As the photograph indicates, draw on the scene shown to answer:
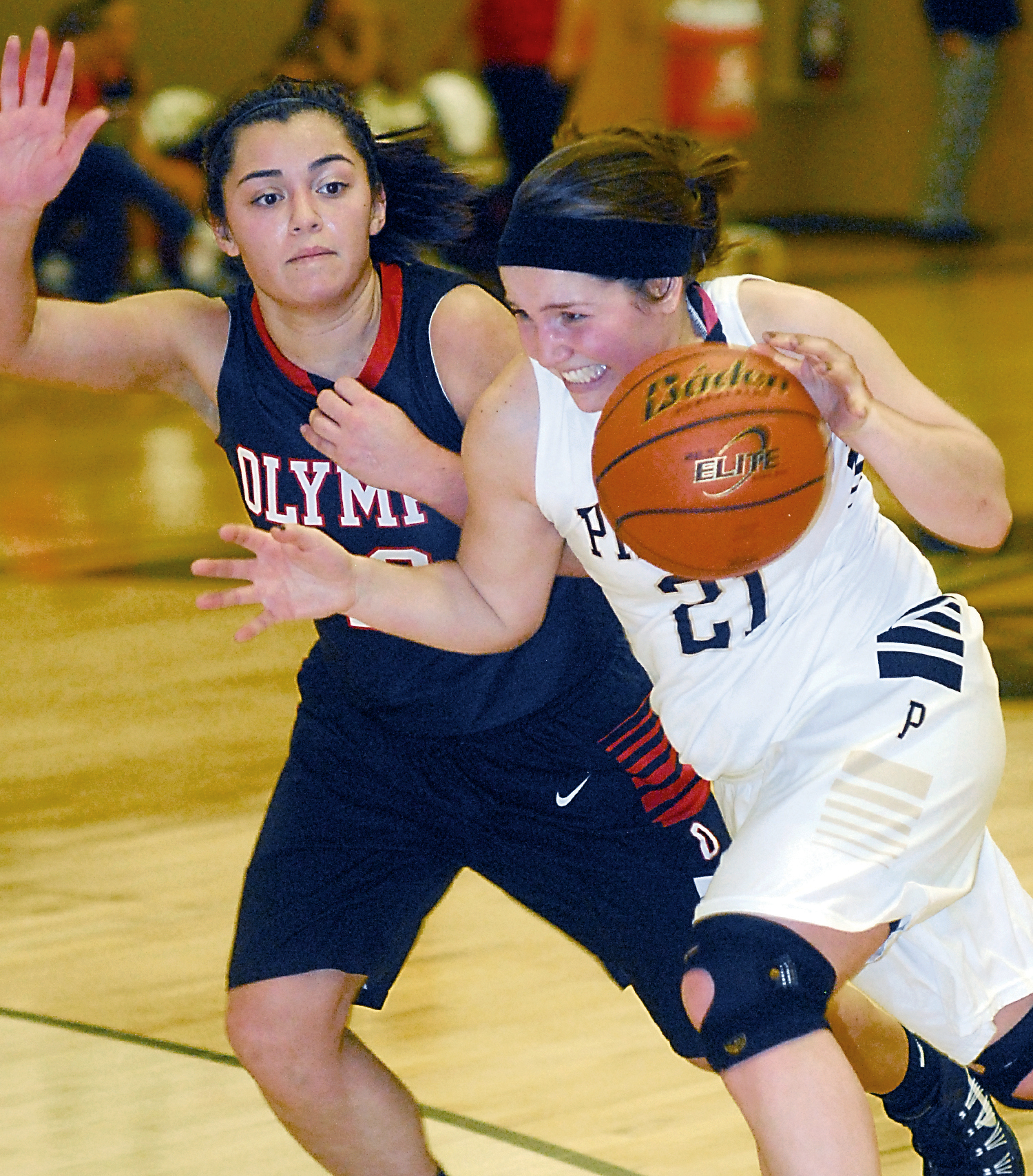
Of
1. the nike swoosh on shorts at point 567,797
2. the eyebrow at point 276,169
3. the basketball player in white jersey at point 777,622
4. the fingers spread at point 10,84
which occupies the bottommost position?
the nike swoosh on shorts at point 567,797

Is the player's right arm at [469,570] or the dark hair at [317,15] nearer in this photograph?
the player's right arm at [469,570]

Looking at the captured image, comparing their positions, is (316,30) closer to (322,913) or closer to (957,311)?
(957,311)

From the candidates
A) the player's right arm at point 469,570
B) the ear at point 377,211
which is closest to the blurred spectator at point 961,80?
the ear at point 377,211

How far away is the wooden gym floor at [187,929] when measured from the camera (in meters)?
3.01

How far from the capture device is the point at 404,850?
9.02 feet

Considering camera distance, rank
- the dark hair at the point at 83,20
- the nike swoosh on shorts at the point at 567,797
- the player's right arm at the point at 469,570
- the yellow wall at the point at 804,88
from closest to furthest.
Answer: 1. the player's right arm at the point at 469,570
2. the nike swoosh on shorts at the point at 567,797
3. the dark hair at the point at 83,20
4. the yellow wall at the point at 804,88

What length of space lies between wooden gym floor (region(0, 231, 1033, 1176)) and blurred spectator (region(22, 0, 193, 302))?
2.66 meters

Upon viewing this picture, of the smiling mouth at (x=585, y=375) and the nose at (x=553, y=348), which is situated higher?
the nose at (x=553, y=348)

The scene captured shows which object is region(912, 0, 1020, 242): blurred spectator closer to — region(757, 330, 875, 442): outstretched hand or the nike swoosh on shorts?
the nike swoosh on shorts

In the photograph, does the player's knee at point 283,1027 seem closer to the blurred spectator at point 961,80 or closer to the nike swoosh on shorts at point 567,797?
the nike swoosh on shorts at point 567,797

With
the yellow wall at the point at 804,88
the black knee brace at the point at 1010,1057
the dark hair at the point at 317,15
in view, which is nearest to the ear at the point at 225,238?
the black knee brace at the point at 1010,1057

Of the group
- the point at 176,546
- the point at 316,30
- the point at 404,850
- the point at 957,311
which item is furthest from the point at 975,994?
the point at 957,311

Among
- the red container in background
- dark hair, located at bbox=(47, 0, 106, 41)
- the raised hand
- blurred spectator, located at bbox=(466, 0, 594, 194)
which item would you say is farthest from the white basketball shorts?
the red container in background

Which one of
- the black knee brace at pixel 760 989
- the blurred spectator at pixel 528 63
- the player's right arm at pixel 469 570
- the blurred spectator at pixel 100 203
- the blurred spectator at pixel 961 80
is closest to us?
the black knee brace at pixel 760 989
